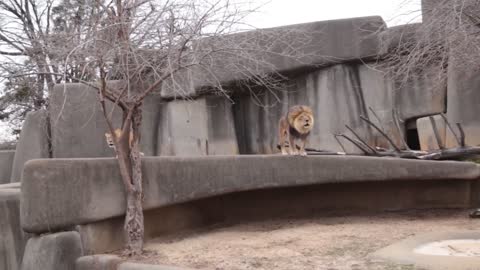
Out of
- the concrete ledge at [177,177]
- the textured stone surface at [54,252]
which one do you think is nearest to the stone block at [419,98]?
the concrete ledge at [177,177]

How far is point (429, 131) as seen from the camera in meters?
11.0

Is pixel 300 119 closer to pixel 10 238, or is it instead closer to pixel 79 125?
pixel 10 238

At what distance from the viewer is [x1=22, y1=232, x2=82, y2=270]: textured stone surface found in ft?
19.3

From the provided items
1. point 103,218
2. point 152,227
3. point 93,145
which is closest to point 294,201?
point 152,227

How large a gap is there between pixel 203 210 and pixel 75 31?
3134 millimetres

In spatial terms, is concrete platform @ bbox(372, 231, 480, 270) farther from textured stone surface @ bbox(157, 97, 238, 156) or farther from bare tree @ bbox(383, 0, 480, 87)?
textured stone surface @ bbox(157, 97, 238, 156)

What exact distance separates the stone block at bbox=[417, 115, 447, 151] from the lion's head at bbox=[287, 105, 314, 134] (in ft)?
13.8

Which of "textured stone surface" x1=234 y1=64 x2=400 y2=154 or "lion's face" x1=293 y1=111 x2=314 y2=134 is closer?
"lion's face" x1=293 y1=111 x2=314 y2=134

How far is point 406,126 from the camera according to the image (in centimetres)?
1202

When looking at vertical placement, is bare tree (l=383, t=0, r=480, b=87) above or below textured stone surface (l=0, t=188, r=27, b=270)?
above

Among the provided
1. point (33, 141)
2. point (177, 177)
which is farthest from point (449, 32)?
point (33, 141)

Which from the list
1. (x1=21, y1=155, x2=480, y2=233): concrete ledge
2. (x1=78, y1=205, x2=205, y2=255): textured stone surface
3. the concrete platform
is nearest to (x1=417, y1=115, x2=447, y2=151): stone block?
(x1=21, y1=155, x2=480, y2=233): concrete ledge

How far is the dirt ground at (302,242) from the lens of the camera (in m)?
5.63

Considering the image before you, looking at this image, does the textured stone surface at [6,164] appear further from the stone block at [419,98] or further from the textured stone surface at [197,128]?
the stone block at [419,98]
